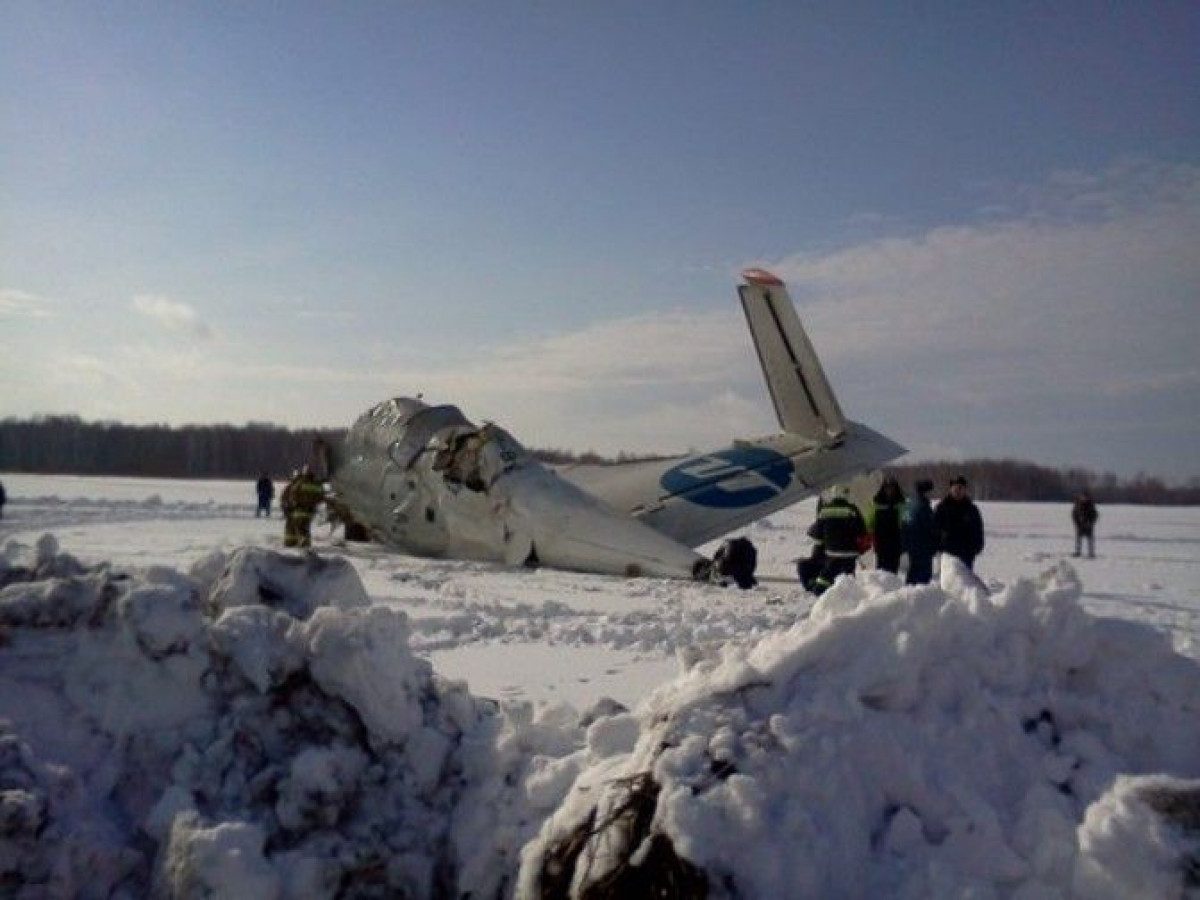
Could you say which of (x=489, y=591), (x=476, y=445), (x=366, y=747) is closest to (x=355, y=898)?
(x=366, y=747)

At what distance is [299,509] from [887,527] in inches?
370

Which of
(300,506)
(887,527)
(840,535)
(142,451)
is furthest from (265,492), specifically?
(142,451)

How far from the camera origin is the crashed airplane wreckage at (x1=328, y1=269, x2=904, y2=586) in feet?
42.2

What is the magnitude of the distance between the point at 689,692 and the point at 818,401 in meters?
14.1

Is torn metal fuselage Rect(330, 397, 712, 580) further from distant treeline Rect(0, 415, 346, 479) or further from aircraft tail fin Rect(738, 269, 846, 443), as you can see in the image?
distant treeline Rect(0, 415, 346, 479)

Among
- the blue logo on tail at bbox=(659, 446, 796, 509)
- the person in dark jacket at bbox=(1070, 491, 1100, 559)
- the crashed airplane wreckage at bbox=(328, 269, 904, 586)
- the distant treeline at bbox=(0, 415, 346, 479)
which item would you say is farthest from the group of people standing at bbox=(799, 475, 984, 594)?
the distant treeline at bbox=(0, 415, 346, 479)

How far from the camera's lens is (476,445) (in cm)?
1402

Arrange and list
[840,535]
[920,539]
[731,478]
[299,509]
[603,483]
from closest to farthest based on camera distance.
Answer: [840,535], [920,539], [731,478], [299,509], [603,483]

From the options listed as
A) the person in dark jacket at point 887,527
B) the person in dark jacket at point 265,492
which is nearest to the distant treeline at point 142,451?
the person in dark jacket at point 265,492

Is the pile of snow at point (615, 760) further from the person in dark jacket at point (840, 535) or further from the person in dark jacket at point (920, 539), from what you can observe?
the person in dark jacket at point (920, 539)

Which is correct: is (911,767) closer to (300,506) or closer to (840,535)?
(840,535)

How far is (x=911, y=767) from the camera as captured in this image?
9.70 feet

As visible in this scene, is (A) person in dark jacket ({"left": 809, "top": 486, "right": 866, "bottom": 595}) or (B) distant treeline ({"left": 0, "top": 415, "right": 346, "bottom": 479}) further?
(B) distant treeline ({"left": 0, "top": 415, "right": 346, "bottom": 479})

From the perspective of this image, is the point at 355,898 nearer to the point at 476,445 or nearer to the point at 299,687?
the point at 299,687
